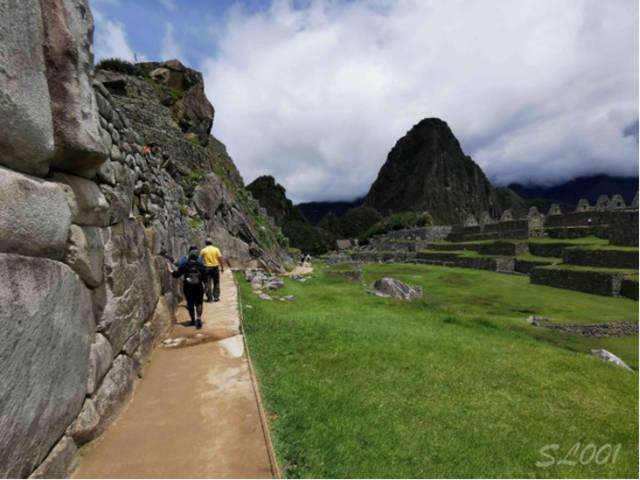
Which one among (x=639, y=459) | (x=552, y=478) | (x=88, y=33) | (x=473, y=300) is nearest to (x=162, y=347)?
(x=88, y=33)

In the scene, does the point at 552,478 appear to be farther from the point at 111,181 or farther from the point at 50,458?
the point at 111,181

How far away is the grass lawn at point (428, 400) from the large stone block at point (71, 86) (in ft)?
11.3

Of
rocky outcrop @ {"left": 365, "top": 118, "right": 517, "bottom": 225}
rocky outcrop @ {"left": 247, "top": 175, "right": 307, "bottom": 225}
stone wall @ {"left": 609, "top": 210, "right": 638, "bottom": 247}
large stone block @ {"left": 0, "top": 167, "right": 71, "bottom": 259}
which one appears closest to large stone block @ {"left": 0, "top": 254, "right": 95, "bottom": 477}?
large stone block @ {"left": 0, "top": 167, "right": 71, "bottom": 259}

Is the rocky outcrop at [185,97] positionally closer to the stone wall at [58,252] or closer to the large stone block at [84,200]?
the stone wall at [58,252]

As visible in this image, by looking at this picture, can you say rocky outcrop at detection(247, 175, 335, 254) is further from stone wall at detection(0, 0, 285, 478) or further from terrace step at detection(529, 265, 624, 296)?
stone wall at detection(0, 0, 285, 478)

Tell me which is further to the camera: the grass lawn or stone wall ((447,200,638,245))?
stone wall ((447,200,638,245))

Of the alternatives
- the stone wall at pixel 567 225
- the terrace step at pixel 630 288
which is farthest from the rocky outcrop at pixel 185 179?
the stone wall at pixel 567 225

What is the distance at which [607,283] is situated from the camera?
24.3 metres

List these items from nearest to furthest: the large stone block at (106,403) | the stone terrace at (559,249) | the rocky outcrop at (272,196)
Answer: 1. the large stone block at (106,403)
2. the stone terrace at (559,249)
3. the rocky outcrop at (272,196)

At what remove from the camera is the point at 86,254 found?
3.78 metres

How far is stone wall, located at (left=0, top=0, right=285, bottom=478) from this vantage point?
8.39 ft

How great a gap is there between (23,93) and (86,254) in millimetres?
1607

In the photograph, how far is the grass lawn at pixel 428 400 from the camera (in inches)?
152

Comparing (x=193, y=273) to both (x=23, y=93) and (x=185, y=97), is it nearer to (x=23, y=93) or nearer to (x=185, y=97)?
(x=23, y=93)
